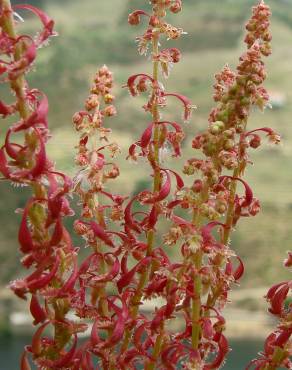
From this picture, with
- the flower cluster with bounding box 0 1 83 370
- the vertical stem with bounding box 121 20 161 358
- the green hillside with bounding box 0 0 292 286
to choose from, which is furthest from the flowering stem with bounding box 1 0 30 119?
the green hillside with bounding box 0 0 292 286

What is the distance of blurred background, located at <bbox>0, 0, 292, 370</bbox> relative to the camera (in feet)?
4.18

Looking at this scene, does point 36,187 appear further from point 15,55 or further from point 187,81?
point 187,81

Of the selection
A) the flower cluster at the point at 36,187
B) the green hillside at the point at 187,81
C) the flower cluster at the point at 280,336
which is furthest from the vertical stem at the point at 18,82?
the green hillside at the point at 187,81

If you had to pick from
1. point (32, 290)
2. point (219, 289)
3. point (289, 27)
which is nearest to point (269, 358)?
point (219, 289)

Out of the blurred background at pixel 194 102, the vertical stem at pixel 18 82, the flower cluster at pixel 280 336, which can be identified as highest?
the blurred background at pixel 194 102

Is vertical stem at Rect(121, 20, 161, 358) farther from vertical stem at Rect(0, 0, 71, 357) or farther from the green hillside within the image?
→ the green hillside

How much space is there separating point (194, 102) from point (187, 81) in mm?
55

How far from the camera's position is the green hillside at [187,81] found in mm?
1290

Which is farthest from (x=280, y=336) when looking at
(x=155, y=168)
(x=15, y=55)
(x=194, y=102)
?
(x=194, y=102)

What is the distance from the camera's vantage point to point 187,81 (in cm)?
139

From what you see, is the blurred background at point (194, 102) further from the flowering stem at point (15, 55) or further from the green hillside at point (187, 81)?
the flowering stem at point (15, 55)

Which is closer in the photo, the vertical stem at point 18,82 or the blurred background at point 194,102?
the vertical stem at point 18,82

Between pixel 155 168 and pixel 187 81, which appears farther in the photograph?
pixel 187 81

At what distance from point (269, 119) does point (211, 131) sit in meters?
1.01
